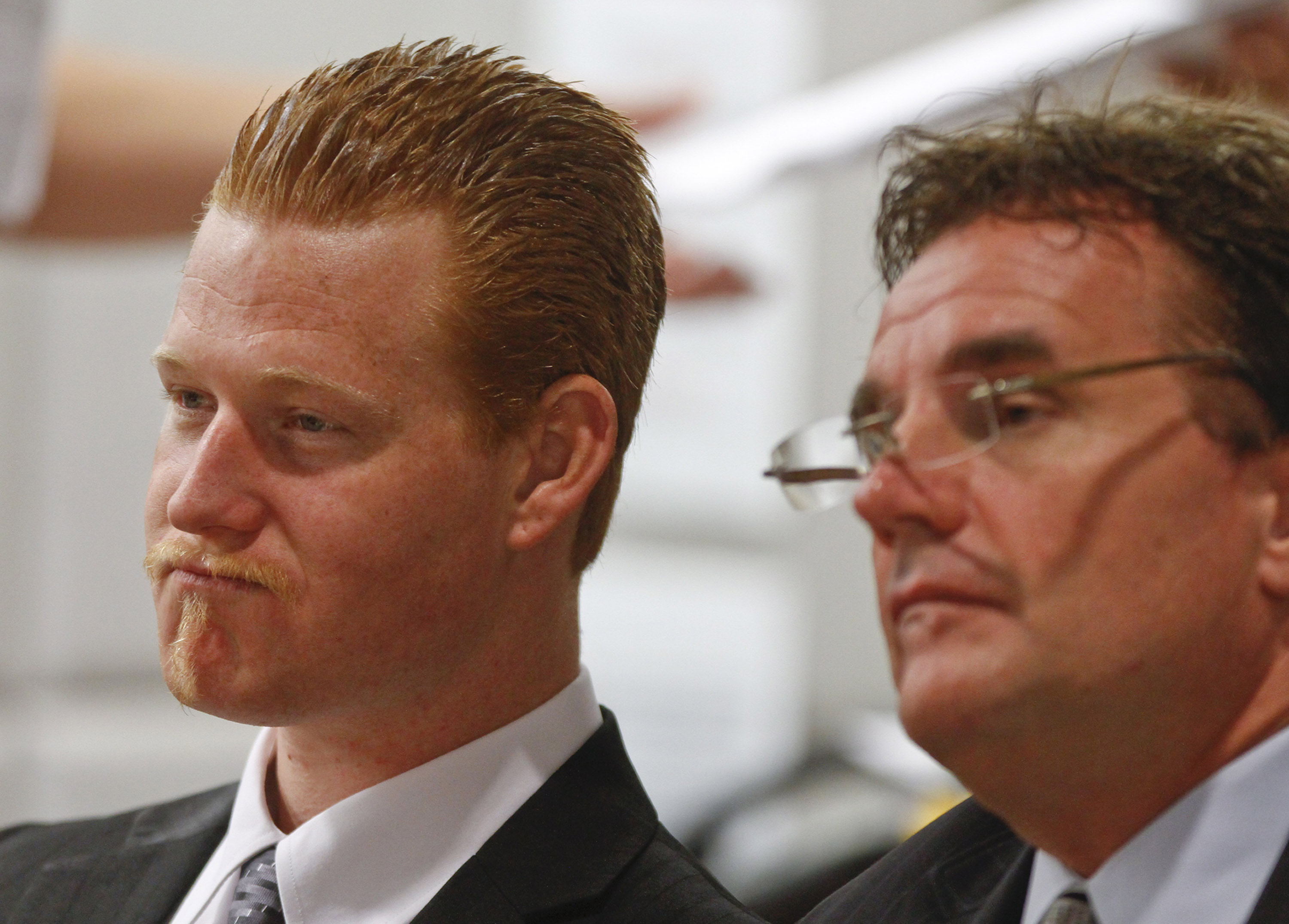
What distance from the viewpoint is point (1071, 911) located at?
1.46 metres

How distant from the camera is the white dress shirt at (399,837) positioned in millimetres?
1675

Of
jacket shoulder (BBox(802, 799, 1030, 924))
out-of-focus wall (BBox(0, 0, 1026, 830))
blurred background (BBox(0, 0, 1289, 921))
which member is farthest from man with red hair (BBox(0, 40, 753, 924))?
out-of-focus wall (BBox(0, 0, 1026, 830))

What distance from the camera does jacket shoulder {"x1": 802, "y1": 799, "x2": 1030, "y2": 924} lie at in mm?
1616

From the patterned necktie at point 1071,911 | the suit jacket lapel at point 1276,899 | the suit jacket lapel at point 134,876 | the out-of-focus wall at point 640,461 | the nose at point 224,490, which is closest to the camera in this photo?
the suit jacket lapel at point 1276,899

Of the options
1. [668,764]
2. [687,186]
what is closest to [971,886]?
[687,186]

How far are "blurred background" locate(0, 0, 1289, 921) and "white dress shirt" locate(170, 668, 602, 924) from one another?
1.69 metres

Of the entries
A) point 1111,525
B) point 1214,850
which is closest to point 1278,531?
point 1111,525

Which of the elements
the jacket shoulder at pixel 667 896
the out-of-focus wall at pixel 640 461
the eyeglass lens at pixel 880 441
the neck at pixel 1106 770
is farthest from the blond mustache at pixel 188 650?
the out-of-focus wall at pixel 640 461

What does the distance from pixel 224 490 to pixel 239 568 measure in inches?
3.0

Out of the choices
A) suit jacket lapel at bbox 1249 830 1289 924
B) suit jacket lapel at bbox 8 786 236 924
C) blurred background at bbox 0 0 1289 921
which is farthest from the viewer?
blurred background at bbox 0 0 1289 921

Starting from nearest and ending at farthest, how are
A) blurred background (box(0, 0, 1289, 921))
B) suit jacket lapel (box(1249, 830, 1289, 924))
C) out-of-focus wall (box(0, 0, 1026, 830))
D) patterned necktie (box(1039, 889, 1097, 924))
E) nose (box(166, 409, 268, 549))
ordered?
suit jacket lapel (box(1249, 830, 1289, 924)) < patterned necktie (box(1039, 889, 1097, 924)) < nose (box(166, 409, 268, 549)) < blurred background (box(0, 0, 1289, 921)) < out-of-focus wall (box(0, 0, 1026, 830))

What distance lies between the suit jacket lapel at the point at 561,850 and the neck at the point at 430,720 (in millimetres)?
95

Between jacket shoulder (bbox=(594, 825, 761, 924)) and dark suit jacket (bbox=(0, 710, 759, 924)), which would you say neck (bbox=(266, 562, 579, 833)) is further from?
jacket shoulder (bbox=(594, 825, 761, 924))

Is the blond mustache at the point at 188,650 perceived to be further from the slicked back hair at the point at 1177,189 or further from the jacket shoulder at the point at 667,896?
the slicked back hair at the point at 1177,189
